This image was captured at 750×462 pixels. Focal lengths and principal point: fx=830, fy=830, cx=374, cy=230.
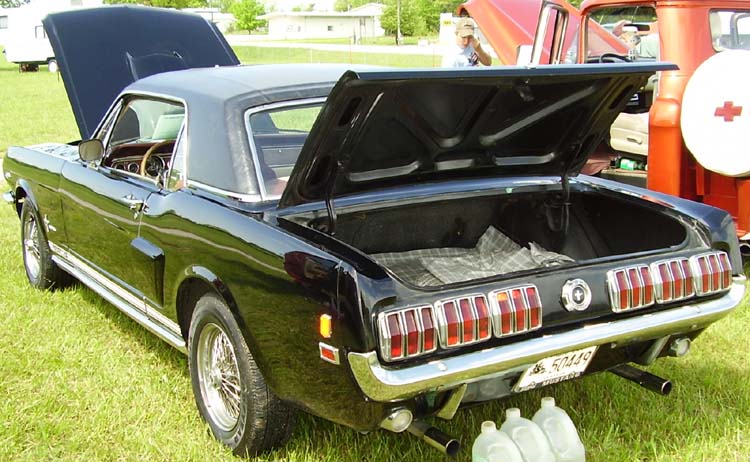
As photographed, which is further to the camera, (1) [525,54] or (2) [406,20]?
(2) [406,20]

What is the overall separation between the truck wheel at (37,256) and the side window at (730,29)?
451 centimetres

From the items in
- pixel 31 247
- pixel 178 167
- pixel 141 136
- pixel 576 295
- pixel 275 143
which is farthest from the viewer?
pixel 31 247

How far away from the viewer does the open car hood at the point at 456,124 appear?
2.88 meters

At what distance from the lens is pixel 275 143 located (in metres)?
3.76

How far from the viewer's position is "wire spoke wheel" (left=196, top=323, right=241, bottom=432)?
3268 mm

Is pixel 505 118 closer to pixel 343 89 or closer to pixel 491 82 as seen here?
pixel 491 82

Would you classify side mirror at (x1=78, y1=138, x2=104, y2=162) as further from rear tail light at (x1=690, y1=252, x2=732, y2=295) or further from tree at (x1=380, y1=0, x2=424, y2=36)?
tree at (x1=380, y1=0, x2=424, y2=36)

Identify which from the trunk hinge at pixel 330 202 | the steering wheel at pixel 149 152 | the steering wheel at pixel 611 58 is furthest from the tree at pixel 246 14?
the trunk hinge at pixel 330 202

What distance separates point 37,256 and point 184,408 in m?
2.31

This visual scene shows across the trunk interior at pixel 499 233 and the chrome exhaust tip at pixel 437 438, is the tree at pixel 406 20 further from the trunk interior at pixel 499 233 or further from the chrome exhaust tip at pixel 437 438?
the chrome exhaust tip at pixel 437 438

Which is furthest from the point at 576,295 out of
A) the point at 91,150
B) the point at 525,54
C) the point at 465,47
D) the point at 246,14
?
the point at 246,14

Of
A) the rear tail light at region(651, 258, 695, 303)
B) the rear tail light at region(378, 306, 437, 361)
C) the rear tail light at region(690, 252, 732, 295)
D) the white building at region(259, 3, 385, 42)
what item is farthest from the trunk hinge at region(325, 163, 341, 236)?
the white building at region(259, 3, 385, 42)

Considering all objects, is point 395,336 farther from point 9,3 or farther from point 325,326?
point 9,3

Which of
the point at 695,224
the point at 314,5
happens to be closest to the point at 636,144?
the point at 695,224
